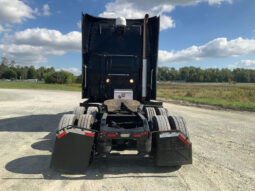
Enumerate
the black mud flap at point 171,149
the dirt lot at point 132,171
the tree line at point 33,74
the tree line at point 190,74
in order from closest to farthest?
the dirt lot at point 132,171
the black mud flap at point 171,149
the tree line at point 33,74
the tree line at point 190,74

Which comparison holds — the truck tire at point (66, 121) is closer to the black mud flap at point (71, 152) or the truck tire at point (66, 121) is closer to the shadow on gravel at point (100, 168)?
the black mud flap at point (71, 152)

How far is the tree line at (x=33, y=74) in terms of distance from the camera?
61.9 m

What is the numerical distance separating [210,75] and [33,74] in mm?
114829

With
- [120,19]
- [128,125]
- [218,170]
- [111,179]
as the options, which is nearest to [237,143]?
[218,170]

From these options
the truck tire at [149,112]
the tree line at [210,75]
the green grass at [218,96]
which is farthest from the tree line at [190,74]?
the truck tire at [149,112]

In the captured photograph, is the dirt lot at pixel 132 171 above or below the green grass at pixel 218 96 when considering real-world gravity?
below

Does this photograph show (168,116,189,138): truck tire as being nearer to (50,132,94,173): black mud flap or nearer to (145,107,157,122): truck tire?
(145,107,157,122): truck tire

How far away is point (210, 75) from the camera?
12700 centimetres

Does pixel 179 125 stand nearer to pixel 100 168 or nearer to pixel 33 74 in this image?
pixel 100 168

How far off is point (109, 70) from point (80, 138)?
3484 mm

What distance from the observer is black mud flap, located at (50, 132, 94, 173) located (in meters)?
3.63

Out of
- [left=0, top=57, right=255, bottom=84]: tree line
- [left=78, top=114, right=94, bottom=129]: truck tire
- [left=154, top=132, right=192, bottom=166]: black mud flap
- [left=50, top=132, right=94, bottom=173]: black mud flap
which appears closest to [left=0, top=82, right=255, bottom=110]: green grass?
[left=154, top=132, right=192, bottom=166]: black mud flap

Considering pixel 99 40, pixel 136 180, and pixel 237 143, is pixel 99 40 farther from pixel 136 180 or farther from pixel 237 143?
pixel 237 143

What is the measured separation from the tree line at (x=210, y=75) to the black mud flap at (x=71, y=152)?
11980 cm
